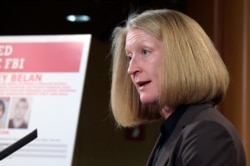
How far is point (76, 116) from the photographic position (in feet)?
6.21

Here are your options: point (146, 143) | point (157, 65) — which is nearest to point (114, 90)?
point (157, 65)

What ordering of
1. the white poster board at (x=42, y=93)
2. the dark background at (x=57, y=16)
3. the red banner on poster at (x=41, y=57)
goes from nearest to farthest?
1. the white poster board at (x=42, y=93)
2. the red banner on poster at (x=41, y=57)
3. the dark background at (x=57, y=16)

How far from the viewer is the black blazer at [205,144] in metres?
1.01

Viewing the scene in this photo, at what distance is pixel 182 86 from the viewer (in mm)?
1177

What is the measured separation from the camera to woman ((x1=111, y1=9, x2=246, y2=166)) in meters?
1.03

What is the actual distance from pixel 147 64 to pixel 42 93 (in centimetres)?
86

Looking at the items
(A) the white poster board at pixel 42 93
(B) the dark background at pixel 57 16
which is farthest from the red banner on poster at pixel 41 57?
(B) the dark background at pixel 57 16

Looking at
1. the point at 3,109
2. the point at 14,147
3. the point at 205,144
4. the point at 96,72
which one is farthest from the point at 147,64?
the point at 96,72

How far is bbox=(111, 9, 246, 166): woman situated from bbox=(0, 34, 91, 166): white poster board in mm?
664

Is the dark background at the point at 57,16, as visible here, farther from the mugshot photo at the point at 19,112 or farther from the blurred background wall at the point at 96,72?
the mugshot photo at the point at 19,112

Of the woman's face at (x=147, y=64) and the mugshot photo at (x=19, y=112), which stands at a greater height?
the woman's face at (x=147, y=64)

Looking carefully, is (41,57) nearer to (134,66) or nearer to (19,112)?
(19,112)

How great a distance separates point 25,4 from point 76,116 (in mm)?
3606

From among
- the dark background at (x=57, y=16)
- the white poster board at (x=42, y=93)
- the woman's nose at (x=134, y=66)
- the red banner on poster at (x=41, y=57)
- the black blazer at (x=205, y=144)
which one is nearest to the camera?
the black blazer at (x=205, y=144)
